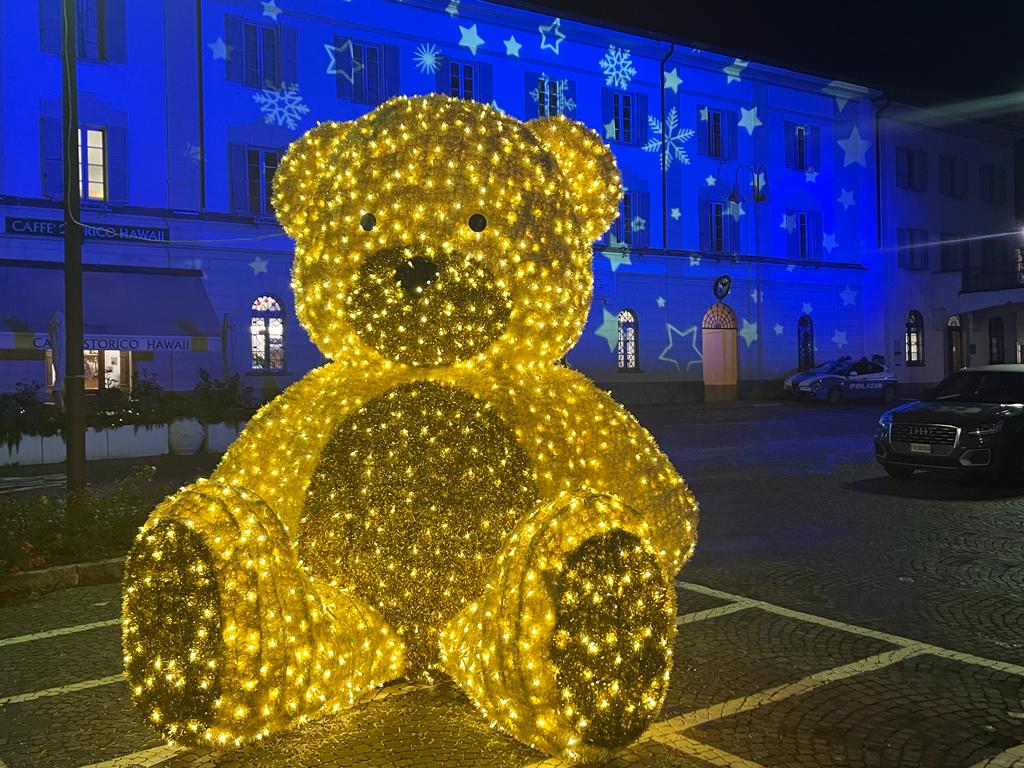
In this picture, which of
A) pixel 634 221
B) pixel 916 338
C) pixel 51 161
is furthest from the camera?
pixel 916 338

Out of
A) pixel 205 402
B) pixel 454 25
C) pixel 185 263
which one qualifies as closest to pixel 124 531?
pixel 205 402

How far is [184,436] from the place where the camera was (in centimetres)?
1530

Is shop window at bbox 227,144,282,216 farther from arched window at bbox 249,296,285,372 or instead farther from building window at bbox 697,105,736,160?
building window at bbox 697,105,736,160

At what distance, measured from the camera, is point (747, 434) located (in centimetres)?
1798

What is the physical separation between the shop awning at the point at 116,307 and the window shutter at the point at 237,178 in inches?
100

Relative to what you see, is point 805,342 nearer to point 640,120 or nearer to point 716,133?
point 716,133

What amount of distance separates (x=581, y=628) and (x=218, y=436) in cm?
1398

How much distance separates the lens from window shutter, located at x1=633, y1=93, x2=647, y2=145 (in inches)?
1123

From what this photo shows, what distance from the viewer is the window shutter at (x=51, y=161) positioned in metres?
19.3

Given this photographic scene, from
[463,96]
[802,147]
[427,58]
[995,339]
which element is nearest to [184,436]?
[427,58]

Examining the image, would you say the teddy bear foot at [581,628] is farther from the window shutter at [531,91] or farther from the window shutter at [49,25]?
the window shutter at [531,91]

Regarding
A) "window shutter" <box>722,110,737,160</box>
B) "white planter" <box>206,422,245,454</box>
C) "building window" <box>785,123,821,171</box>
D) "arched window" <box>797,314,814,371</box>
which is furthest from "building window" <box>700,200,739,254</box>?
"white planter" <box>206,422,245,454</box>

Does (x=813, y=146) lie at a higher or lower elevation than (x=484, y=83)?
lower

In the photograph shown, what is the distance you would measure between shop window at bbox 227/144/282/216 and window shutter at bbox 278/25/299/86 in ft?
6.17
